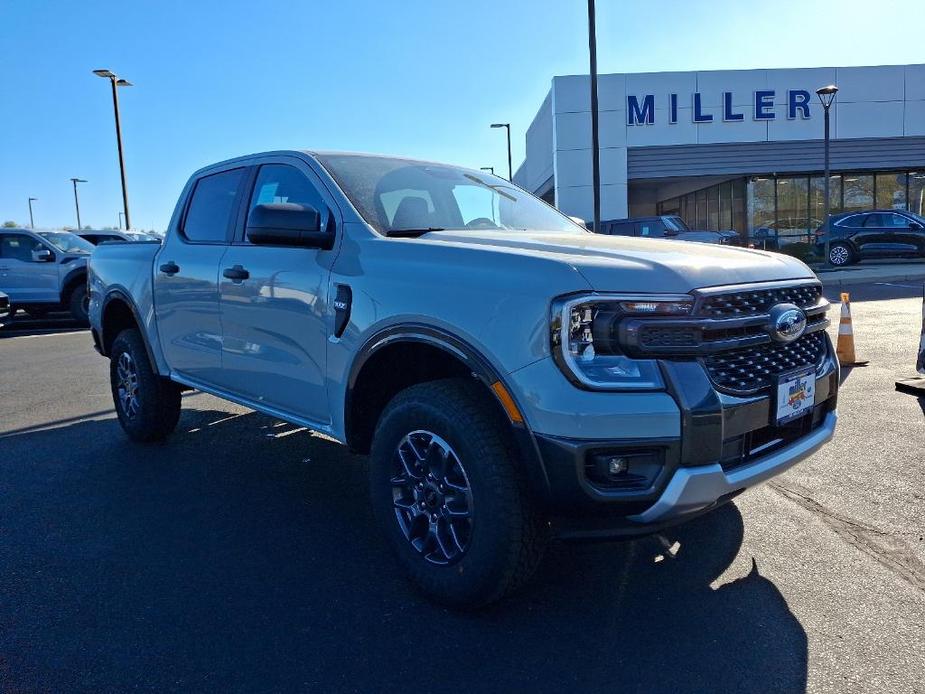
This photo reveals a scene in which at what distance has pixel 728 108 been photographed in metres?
24.1

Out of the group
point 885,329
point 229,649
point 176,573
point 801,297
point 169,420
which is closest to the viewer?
point 229,649

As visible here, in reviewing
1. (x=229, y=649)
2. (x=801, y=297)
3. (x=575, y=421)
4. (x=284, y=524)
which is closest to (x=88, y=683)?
(x=229, y=649)

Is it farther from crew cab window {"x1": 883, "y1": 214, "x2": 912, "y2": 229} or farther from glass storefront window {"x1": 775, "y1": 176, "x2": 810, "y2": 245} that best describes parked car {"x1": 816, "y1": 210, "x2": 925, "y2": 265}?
glass storefront window {"x1": 775, "y1": 176, "x2": 810, "y2": 245}

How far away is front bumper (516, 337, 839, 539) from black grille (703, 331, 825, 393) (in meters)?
0.06

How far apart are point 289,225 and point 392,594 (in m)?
1.64

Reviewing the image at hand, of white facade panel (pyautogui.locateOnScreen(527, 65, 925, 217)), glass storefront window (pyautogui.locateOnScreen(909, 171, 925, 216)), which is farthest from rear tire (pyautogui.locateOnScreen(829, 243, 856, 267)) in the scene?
glass storefront window (pyautogui.locateOnScreen(909, 171, 925, 216))

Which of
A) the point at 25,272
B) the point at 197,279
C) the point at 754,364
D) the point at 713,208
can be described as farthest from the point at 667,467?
the point at 713,208

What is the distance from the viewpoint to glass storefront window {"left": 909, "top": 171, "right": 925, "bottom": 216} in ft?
86.8

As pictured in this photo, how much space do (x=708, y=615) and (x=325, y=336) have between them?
1.95 m

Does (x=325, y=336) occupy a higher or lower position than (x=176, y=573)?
higher

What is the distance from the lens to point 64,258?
13.9 metres

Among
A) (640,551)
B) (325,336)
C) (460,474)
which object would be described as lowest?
(640,551)

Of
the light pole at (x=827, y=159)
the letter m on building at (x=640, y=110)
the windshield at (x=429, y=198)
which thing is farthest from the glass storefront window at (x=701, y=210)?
the windshield at (x=429, y=198)

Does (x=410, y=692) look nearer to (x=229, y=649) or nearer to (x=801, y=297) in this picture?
(x=229, y=649)
